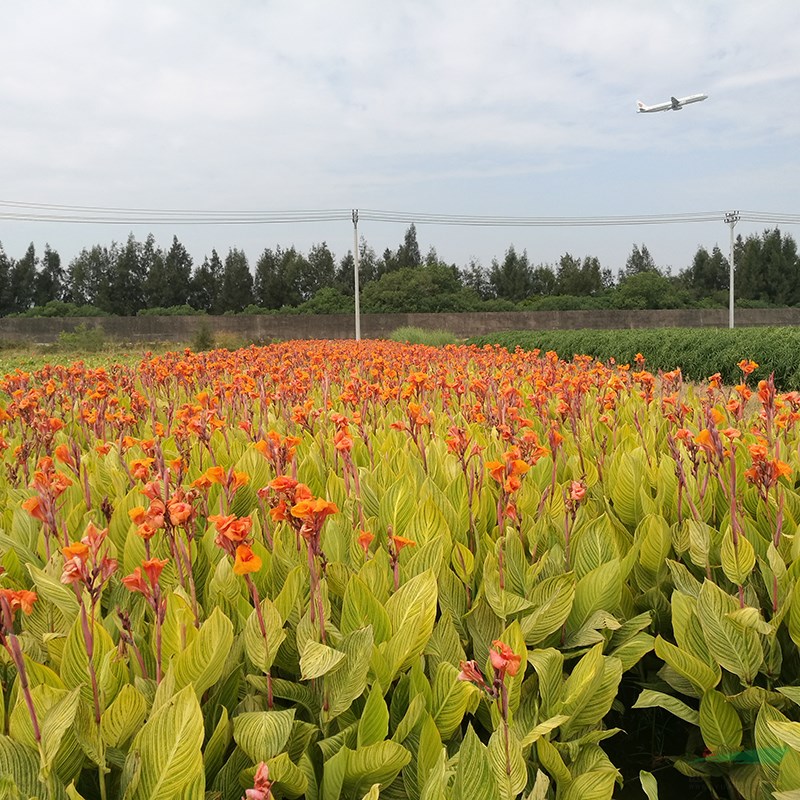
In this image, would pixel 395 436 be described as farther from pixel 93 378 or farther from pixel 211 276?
pixel 211 276

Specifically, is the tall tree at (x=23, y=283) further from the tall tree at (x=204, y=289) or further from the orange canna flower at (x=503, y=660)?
the orange canna flower at (x=503, y=660)

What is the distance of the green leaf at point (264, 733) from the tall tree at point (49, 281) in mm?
56202

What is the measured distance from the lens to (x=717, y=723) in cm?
132

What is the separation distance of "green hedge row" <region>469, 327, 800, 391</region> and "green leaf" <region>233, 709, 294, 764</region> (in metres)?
10.1

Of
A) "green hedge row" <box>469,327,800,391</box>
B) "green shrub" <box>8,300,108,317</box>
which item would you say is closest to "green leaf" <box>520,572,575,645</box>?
"green hedge row" <box>469,327,800,391</box>

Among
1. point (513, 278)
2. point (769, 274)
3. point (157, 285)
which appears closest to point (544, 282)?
point (513, 278)

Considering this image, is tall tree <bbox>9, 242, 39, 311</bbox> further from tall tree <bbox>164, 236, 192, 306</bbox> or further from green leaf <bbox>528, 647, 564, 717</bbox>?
green leaf <bbox>528, 647, 564, 717</bbox>

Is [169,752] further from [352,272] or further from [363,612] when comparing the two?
[352,272]

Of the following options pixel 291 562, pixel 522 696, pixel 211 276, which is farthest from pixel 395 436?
pixel 211 276

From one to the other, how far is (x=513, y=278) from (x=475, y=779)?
2187 inches

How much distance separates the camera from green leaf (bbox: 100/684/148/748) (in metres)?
1.05

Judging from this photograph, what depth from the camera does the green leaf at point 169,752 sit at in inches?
37.1

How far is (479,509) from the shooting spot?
196 cm

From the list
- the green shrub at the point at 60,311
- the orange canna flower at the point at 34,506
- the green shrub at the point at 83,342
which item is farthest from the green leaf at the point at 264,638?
the green shrub at the point at 60,311
